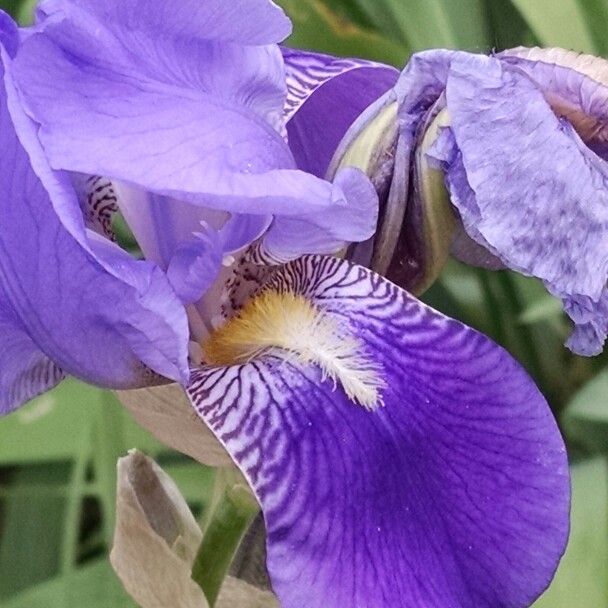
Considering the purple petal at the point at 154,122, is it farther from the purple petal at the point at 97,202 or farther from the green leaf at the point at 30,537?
the green leaf at the point at 30,537

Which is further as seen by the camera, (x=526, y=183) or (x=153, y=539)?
(x=153, y=539)

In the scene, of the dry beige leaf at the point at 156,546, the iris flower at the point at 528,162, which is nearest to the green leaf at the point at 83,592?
the dry beige leaf at the point at 156,546

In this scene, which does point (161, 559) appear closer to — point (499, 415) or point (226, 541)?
point (226, 541)

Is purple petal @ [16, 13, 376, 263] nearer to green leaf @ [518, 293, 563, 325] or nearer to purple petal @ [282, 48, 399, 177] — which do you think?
purple petal @ [282, 48, 399, 177]

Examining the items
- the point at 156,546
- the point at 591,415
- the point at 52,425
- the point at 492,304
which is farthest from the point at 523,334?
the point at 156,546

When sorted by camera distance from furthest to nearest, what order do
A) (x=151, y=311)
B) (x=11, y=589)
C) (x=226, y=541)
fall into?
(x=11, y=589), (x=226, y=541), (x=151, y=311)

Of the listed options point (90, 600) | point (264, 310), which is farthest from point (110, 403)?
point (264, 310)

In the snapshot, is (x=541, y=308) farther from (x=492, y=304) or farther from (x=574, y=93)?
(x=574, y=93)
